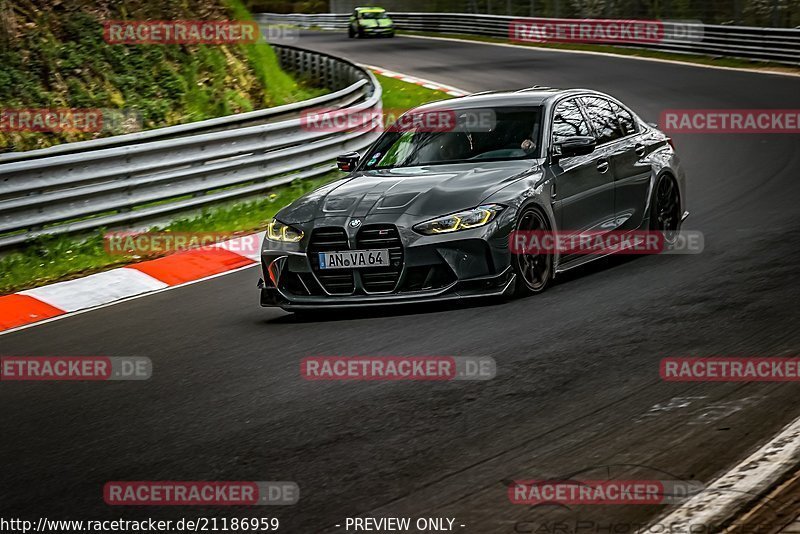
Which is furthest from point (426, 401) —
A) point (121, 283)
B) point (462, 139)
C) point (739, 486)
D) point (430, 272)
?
point (121, 283)

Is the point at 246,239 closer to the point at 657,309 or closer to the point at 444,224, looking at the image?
the point at 444,224

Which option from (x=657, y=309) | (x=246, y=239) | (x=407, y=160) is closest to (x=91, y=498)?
(x=657, y=309)

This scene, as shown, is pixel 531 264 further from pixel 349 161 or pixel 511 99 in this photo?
pixel 349 161

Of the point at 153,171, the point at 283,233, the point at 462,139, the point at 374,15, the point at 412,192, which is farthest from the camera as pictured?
the point at 374,15

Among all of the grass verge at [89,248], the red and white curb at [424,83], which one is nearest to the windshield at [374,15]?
the red and white curb at [424,83]

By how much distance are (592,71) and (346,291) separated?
937 inches

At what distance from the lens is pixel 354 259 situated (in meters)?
8.44

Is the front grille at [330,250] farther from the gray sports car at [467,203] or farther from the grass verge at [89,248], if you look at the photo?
the grass verge at [89,248]

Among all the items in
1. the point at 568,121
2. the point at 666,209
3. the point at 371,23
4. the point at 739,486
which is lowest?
the point at 371,23

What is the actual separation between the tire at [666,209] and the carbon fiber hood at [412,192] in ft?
5.92

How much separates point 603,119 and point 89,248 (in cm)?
514

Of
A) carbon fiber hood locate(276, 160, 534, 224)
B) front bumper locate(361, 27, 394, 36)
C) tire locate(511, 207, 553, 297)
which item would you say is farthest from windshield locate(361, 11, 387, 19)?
tire locate(511, 207, 553, 297)

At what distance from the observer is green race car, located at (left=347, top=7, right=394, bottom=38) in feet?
179

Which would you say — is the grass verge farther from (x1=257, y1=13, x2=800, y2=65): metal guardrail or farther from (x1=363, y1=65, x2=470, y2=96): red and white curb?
(x1=257, y1=13, x2=800, y2=65): metal guardrail
